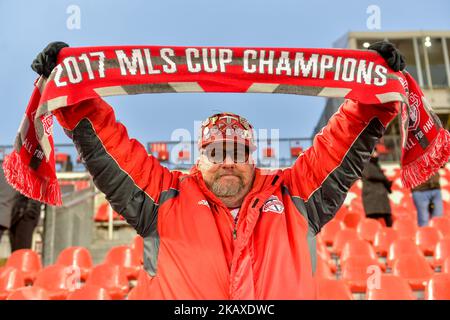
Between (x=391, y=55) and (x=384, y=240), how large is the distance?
384cm

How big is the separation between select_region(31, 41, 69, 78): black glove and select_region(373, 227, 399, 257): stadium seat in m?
4.28

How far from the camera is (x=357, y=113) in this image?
6.51 feet

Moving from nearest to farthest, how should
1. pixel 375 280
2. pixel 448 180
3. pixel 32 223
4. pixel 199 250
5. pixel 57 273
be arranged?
1. pixel 199 250
2. pixel 375 280
3. pixel 57 273
4. pixel 32 223
5. pixel 448 180

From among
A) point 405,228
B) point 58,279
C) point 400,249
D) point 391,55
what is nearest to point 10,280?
point 58,279

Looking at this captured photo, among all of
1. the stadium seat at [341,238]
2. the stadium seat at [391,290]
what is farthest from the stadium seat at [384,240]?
the stadium seat at [391,290]

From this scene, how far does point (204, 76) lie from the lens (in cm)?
197

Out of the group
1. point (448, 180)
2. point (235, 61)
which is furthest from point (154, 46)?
point (448, 180)

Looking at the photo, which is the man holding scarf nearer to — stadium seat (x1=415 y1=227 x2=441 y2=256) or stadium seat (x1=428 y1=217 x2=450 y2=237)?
stadium seat (x1=415 y1=227 x2=441 y2=256)

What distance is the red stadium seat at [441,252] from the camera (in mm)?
4883

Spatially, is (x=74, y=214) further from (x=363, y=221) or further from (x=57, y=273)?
(x=363, y=221)

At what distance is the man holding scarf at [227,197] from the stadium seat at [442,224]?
4.12 meters

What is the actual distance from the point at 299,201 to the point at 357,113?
1.27 ft

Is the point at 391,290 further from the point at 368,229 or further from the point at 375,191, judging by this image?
the point at 375,191

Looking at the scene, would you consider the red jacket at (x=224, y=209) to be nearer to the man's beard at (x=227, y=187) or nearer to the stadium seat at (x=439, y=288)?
the man's beard at (x=227, y=187)
